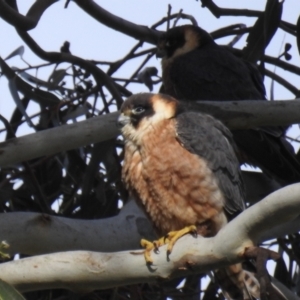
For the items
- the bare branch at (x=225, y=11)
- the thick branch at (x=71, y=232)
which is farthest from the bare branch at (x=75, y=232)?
the bare branch at (x=225, y=11)

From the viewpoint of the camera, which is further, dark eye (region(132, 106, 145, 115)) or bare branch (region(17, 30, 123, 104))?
bare branch (region(17, 30, 123, 104))

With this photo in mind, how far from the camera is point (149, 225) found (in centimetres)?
346

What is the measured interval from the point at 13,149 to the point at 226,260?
101 cm

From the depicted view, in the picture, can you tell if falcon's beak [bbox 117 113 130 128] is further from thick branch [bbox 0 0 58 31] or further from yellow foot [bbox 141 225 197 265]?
thick branch [bbox 0 0 58 31]

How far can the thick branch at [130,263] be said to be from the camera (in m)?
2.37

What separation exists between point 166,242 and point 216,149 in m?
0.46

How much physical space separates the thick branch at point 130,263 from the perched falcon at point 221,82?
5.20ft

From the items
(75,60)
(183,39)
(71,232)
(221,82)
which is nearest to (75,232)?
(71,232)

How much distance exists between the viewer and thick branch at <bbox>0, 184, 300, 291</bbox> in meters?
2.37

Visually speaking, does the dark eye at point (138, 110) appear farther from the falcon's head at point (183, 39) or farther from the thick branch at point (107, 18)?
the falcon's head at point (183, 39)

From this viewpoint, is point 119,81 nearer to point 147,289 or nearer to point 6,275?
point 147,289

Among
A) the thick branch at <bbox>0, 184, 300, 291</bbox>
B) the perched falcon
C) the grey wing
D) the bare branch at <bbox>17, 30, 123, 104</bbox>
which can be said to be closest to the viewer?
the thick branch at <bbox>0, 184, 300, 291</bbox>

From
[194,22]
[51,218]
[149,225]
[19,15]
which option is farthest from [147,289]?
[194,22]

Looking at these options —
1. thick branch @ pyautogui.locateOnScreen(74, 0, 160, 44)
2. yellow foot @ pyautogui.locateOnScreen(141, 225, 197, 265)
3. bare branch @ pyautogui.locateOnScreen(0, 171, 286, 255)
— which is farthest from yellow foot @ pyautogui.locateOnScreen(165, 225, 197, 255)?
thick branch @ pyautogui.locateOnScreen(74, 0, 160, 44)
